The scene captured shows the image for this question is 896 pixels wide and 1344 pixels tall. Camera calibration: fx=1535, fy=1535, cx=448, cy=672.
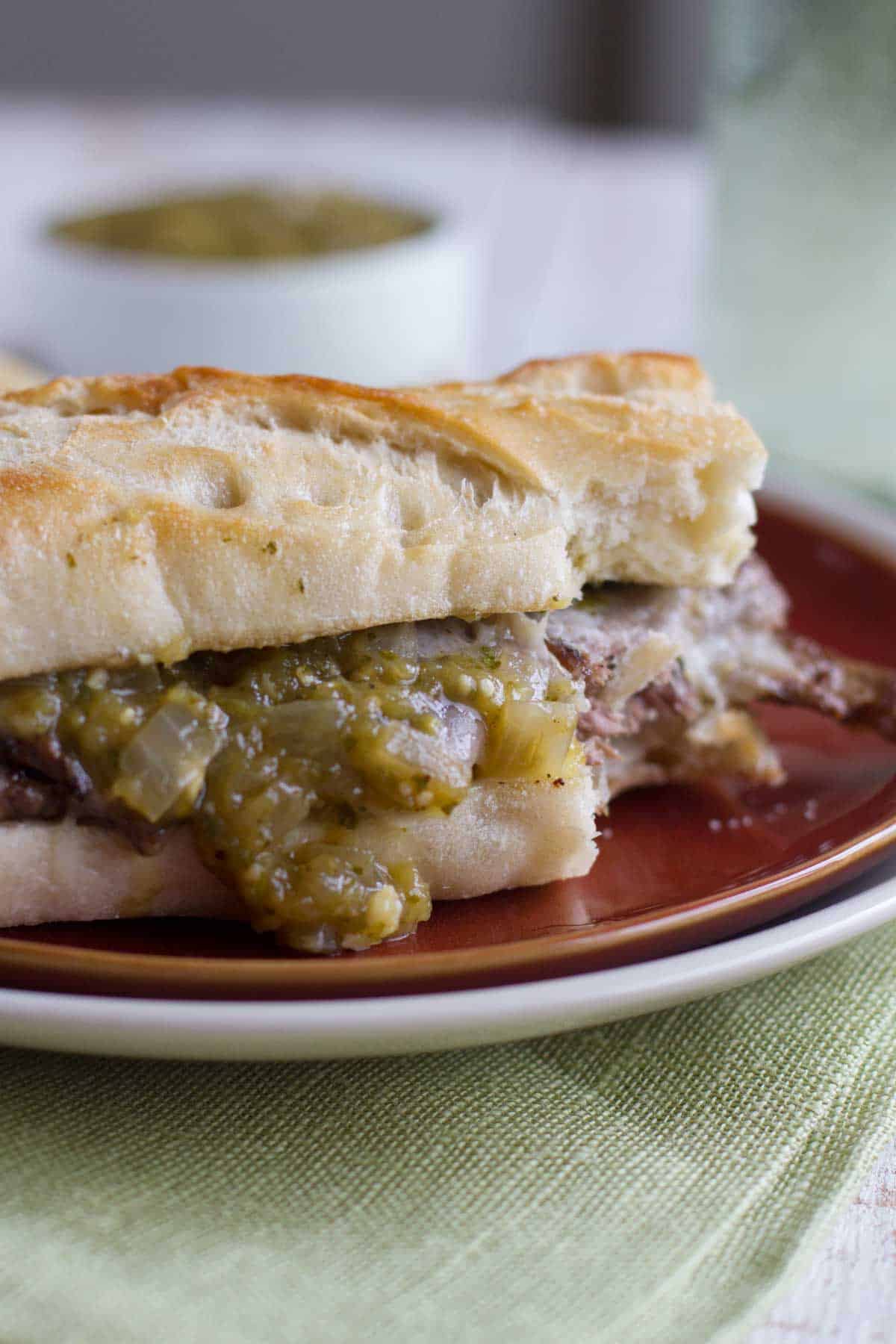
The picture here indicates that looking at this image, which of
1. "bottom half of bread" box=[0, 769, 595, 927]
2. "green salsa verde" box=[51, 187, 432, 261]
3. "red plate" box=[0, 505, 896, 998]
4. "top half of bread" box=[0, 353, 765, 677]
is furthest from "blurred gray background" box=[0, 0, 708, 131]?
"bottom half of bread" box=[0, 769, 595, 927]

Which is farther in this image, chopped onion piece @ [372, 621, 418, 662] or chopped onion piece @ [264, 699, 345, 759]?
chopped onion piece @ [372, 621, 418, 662]

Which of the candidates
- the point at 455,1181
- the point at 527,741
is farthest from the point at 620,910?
the point at 455,1181

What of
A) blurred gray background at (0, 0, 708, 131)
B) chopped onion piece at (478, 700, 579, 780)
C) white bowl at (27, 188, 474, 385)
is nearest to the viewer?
chopped onion piece at (478, 700, 579, 780)

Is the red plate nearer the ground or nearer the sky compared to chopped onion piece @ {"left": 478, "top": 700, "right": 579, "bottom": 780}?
nearer the ground

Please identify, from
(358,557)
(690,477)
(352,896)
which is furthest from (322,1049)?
(690,477)

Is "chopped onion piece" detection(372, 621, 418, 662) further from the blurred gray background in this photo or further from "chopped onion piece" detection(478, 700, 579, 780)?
the blurred gray background

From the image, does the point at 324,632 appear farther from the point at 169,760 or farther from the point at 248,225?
the point at 248,225
